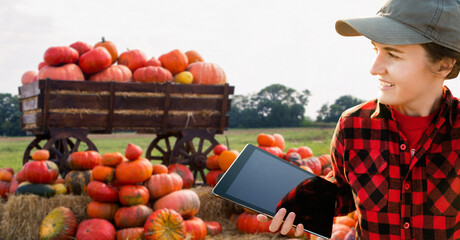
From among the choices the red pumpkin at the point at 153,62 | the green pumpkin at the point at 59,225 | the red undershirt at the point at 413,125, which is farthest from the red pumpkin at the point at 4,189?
the red undershirt at the point at 413,125

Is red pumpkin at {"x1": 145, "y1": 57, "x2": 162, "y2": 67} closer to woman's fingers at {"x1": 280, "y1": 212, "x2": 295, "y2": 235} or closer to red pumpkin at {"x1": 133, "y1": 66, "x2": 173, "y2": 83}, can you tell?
red pumpkin at {"x1": 133, "y1": 66, "x2": 173, "y2": 83}

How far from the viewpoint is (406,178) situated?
1403 millimetres

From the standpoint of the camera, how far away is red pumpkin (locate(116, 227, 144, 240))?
158 inches

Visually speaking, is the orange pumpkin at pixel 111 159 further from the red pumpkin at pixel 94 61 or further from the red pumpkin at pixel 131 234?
the red pumpkin at pixel 94 61

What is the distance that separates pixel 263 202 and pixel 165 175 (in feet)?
10.5

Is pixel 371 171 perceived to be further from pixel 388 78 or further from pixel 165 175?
pixel 165 175

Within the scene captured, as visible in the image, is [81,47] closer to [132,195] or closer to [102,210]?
[102,210]

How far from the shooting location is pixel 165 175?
Result: 4578 millimetres

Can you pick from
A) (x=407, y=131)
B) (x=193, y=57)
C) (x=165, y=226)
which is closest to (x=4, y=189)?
(x=165, y=226)

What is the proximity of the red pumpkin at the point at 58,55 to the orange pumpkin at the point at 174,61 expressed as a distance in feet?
4.57

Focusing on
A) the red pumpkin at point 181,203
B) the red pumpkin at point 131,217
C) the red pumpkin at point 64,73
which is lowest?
the red pumpkin at point 131,217

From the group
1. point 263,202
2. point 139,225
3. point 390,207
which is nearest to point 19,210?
point 139,225

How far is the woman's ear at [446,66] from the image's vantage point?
4.48 ft

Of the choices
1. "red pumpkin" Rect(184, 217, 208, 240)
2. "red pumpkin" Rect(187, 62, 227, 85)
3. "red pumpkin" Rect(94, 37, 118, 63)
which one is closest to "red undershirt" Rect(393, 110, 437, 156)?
"red pumpkin" Rect(184, 217, 208, 240)
